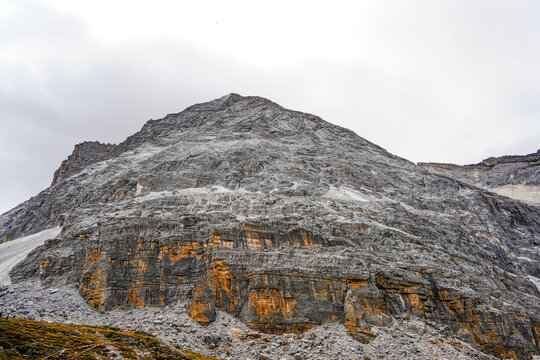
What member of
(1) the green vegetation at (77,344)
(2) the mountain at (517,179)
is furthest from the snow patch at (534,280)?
(1) the green vegetation at (77,344)

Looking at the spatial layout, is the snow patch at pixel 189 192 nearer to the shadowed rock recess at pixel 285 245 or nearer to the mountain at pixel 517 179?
the shadowed rock recess at pixel 285 245

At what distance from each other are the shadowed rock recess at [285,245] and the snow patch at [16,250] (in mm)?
4414

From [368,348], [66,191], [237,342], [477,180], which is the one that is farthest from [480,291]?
[477,180]

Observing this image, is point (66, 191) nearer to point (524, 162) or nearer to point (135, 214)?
point (135, 214)

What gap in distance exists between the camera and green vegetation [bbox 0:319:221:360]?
2872 cm

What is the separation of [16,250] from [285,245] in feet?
213

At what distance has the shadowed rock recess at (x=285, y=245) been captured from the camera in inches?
2055

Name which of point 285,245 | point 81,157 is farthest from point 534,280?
point 81,157

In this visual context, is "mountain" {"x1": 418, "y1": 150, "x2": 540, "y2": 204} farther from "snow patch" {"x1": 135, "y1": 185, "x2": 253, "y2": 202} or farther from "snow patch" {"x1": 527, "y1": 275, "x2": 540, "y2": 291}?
"snow patch" {"x1": 135, "y1": 185, "x2": 253, "y2": 202}

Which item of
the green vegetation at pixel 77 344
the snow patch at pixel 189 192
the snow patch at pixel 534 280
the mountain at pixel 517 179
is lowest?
the snow patch at pixel 534 280

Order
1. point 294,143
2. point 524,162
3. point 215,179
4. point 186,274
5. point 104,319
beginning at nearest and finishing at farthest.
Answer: point 104,319 < point 186,274 < point 215,179 < point 294,143 < point 524,162

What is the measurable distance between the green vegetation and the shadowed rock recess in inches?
466

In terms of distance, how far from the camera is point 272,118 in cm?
14600

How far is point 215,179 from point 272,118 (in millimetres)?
55514
